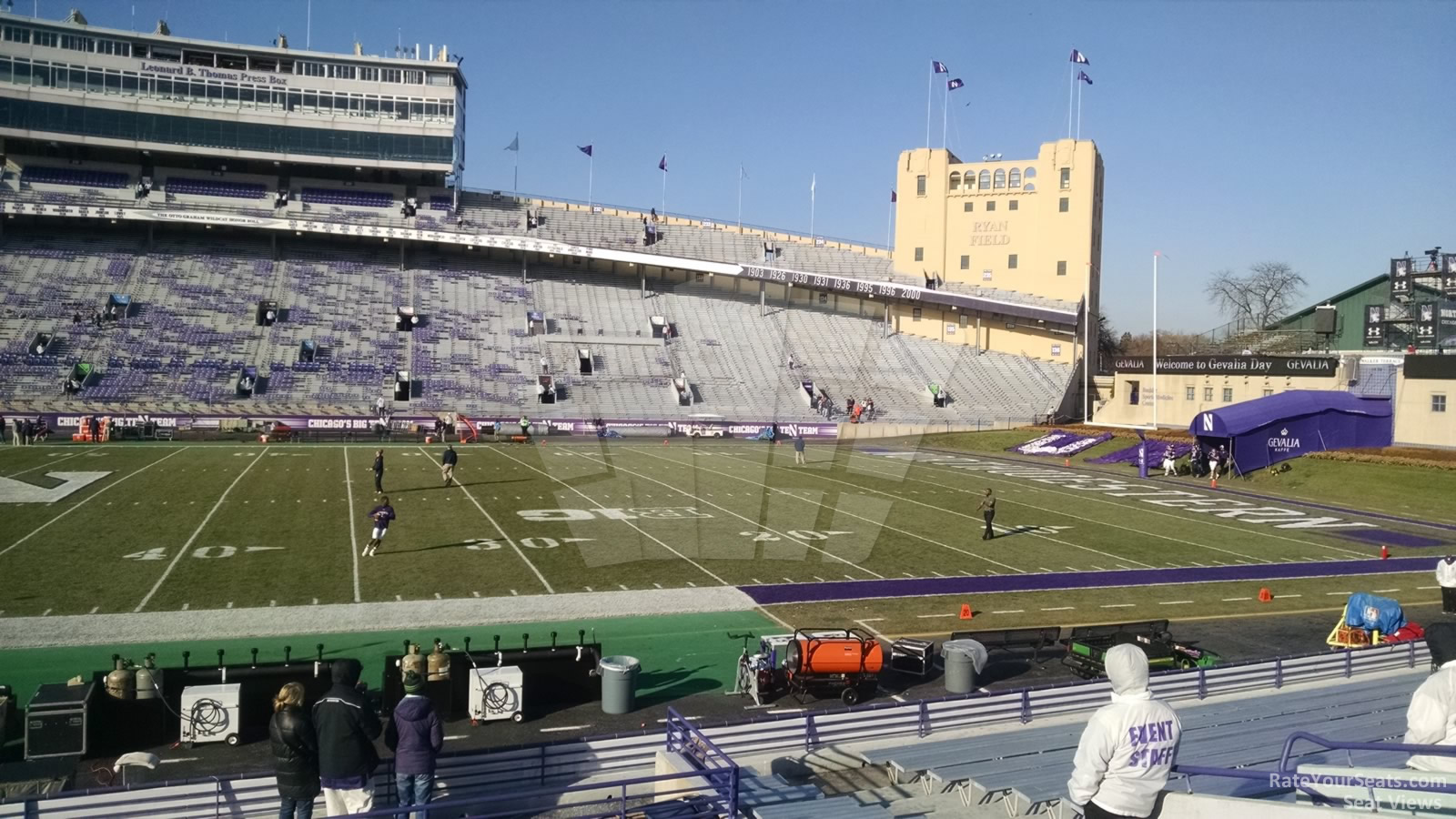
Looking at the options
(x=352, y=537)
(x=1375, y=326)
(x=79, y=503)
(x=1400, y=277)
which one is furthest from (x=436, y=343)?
(x=1400, y=277)

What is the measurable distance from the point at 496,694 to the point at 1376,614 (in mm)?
13205

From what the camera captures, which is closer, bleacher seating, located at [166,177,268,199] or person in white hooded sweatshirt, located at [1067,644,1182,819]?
person in white hooded sweatshirt, located at [1067,644,1182,819]

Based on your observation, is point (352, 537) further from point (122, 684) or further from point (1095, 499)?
point (1095, 499)

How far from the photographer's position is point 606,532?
82.9 feet

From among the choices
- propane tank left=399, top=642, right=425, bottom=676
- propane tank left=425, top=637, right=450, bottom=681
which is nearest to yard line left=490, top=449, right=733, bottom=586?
propane tank left=425, top=637, right=450, bottom=681

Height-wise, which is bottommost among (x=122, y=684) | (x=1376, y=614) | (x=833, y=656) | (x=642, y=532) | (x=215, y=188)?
(x=642, y=532)

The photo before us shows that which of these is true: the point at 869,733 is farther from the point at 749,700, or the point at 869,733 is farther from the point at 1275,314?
the point at 1275,314

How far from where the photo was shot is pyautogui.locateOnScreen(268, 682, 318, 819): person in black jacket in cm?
755

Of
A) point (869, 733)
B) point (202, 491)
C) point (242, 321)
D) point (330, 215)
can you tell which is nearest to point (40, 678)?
point (869, 733)

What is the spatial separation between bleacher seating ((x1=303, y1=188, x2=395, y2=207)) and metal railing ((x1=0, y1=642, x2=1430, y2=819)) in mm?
69292

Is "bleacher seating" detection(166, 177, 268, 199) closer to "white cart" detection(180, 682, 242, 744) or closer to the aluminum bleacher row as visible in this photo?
the aluminum bleacher row

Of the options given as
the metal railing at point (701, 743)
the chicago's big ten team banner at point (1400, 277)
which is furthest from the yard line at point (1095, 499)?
the chicago's big ten team banner at point (1400, 277)

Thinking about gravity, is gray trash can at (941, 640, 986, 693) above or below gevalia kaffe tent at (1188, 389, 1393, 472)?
below

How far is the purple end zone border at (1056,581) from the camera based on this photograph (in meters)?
19.6
